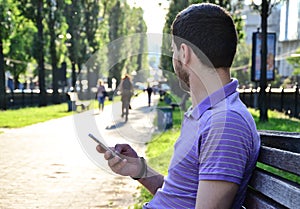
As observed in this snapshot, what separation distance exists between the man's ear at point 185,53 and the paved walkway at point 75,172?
2.10 ft

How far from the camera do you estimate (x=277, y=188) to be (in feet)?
7.30

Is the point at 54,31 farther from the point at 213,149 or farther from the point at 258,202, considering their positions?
the point at 213,149

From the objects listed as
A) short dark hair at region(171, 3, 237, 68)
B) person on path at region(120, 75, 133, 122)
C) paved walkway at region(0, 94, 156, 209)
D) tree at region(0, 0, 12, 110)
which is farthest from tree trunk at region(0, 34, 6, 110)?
short dark hair at region(171, 3, 237, 68)

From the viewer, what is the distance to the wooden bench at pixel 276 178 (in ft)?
6.91

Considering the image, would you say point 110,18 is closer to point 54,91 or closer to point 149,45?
point 54,91

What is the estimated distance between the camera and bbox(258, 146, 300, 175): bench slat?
2135 millimetres

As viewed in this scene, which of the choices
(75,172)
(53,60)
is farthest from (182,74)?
(53,60)

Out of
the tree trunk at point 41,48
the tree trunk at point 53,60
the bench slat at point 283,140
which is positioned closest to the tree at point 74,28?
the tree trunk at point 53,60

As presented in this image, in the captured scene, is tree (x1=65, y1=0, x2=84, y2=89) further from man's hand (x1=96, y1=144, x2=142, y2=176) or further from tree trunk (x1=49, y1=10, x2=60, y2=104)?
man's hand (x1=96, y1=144, x2=142, y2=176)

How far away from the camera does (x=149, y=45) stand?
2580 mm

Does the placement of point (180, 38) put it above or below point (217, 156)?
above

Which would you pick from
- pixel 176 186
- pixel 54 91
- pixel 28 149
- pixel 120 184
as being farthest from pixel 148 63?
pixel 54 91

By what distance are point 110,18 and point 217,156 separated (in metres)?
61.0

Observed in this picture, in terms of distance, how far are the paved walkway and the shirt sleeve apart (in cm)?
72
